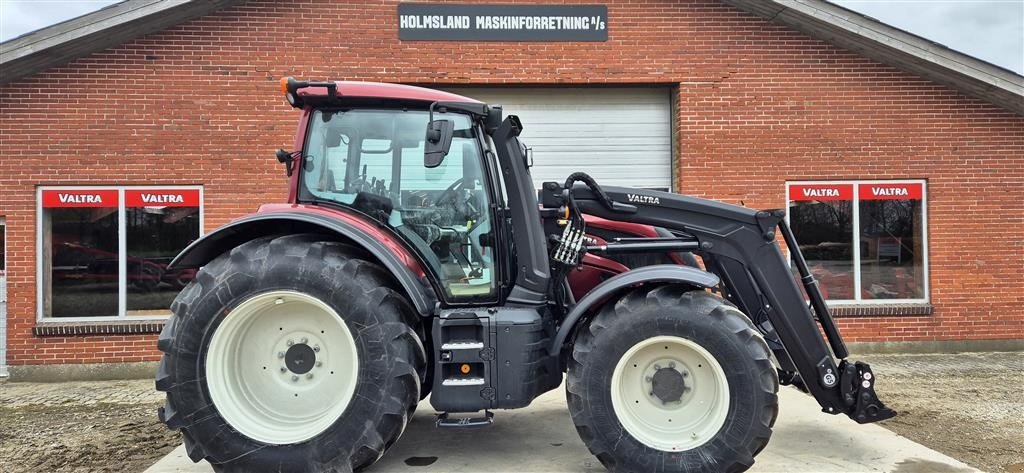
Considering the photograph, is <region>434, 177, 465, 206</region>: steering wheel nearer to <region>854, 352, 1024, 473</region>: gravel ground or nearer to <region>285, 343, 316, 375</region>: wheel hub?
<region>285, 343, 316, 375</region>: wheel hub

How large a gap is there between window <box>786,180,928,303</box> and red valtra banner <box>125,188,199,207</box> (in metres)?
7.76

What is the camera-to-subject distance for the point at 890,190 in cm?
842

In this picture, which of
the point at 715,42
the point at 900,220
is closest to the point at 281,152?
the point at 715,42

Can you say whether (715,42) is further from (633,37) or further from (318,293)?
(318,293)

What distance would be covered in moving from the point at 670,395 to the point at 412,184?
77.6 inches

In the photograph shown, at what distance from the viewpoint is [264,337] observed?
12.1 ft

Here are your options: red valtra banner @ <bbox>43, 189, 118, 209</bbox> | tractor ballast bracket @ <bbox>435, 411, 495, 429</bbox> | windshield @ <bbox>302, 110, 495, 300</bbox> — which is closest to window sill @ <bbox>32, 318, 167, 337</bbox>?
red valtra banner @ <bbox>43, 189, 118, 209</bbox>

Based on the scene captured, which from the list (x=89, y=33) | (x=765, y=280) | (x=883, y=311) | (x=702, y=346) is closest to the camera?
(x=702, y=346)

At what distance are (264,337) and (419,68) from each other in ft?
17.2

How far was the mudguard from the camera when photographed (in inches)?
141

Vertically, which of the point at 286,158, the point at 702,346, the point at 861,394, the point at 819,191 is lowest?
the point at 861,394

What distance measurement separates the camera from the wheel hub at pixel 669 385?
3.61 m

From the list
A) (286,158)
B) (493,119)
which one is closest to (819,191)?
(493,119)

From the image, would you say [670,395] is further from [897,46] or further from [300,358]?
[897,46]
